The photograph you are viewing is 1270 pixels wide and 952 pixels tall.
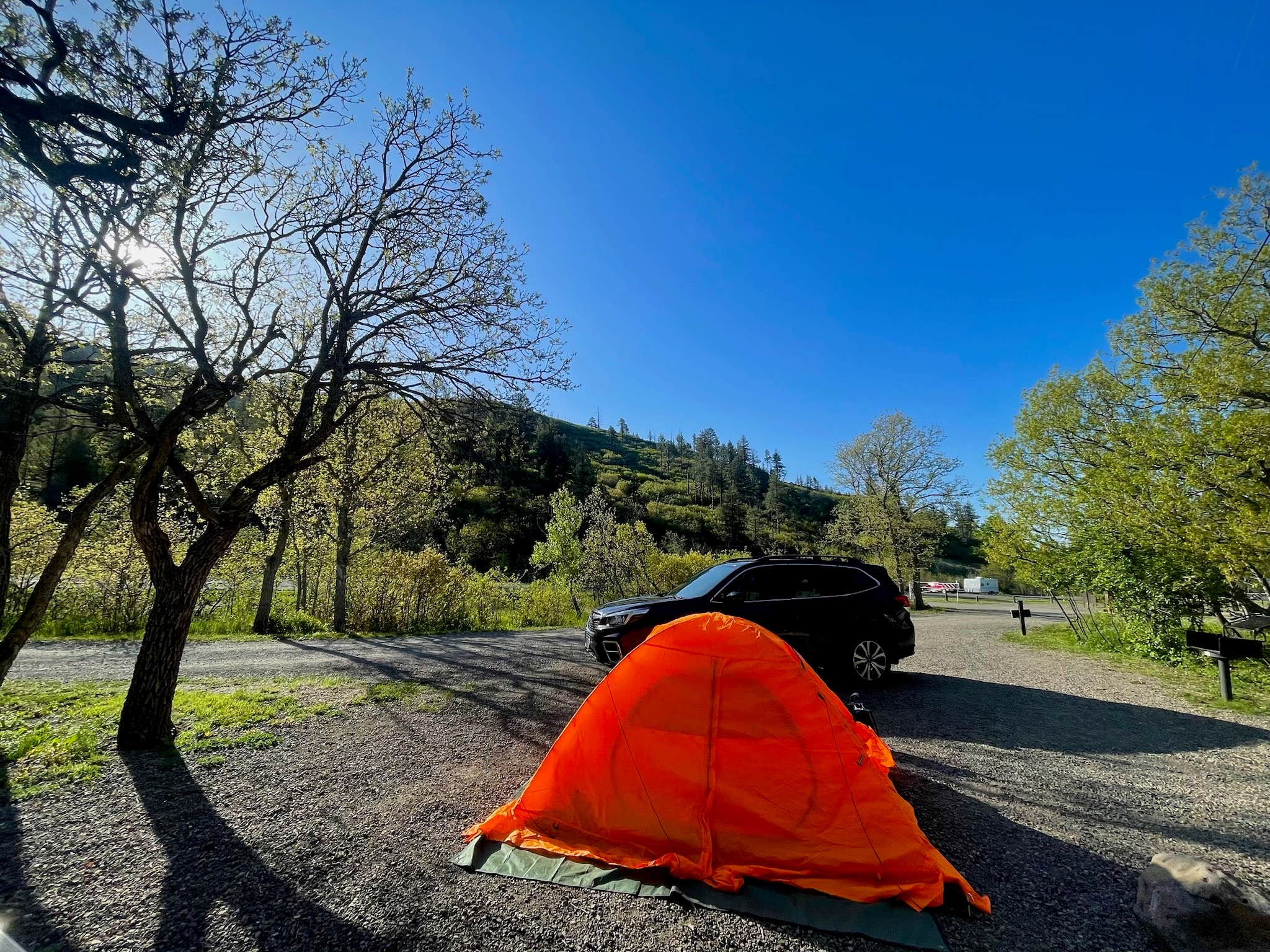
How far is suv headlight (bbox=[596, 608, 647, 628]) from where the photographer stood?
22.8 ft

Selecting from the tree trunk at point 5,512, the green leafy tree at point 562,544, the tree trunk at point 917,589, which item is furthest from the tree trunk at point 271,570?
the tree trunk at point 917,589

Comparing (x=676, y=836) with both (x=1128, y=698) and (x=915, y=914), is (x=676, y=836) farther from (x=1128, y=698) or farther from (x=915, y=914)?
(x=1128, y=698)

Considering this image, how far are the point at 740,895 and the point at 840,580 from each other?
5.34 meters

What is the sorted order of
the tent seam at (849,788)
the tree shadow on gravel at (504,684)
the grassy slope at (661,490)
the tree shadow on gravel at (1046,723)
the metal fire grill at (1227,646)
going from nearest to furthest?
the tent seam at (849,788) → the tree shadow on gravel at (1046,723) → the tree shadow on gravel at (504,684) → the metal fire grill at (1227,646) → the grassy slope at (661,490)

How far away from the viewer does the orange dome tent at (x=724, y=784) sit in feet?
9.87

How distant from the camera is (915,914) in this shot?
2.66 meters

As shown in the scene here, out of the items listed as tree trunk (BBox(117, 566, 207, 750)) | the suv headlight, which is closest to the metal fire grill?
the suv headlight

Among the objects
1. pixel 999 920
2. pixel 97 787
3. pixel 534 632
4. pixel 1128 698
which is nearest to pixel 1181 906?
pixel 999 920

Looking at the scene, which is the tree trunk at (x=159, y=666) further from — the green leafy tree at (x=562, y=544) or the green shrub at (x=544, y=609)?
the green leafy tree at (x=562, y=544)

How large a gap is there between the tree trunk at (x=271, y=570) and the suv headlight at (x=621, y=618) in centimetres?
982

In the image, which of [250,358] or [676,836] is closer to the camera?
[676,836]

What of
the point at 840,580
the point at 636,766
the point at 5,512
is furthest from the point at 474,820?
the point at 840,580

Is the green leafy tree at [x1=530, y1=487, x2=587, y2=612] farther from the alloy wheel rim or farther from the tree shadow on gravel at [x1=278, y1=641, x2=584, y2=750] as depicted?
the alloy wheel rim

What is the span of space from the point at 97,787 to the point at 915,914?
6.02m
